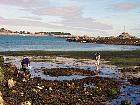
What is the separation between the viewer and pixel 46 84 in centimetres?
3528

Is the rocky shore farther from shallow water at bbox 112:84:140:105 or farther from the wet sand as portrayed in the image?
shallow water at bbox 112:84:140:105

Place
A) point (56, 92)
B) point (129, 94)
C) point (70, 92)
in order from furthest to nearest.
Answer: point (129, 94) → point (70, 92) → point (56, 92)

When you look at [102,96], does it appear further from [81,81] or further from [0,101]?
[0,101]

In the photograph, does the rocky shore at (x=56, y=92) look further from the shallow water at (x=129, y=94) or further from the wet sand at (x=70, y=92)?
the shallow water at (x=129, y=94)

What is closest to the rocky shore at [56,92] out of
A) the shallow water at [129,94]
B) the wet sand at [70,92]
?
the wet sand at [70,92]

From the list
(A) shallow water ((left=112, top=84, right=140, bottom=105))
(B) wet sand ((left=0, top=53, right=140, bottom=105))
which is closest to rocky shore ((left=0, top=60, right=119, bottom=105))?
(B) wet sand ((left=0, top=53, right=140, bottom=105))

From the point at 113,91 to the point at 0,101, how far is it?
12.0m

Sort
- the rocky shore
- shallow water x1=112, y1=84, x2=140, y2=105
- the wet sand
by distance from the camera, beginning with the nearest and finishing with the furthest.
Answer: the rocky shore < the wet sand < shallow water x1=112, y1=84, x2=140, y2=105

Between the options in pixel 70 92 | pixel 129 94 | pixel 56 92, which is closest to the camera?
pixel 56 92

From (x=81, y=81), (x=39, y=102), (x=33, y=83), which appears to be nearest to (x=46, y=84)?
(x=33, y=83)

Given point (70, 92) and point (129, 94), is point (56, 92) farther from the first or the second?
point (129, 94)

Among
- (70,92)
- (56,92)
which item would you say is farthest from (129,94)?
(56,92)

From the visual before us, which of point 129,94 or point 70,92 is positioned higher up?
point 70,92

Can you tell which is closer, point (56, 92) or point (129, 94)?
point (56, 92)
